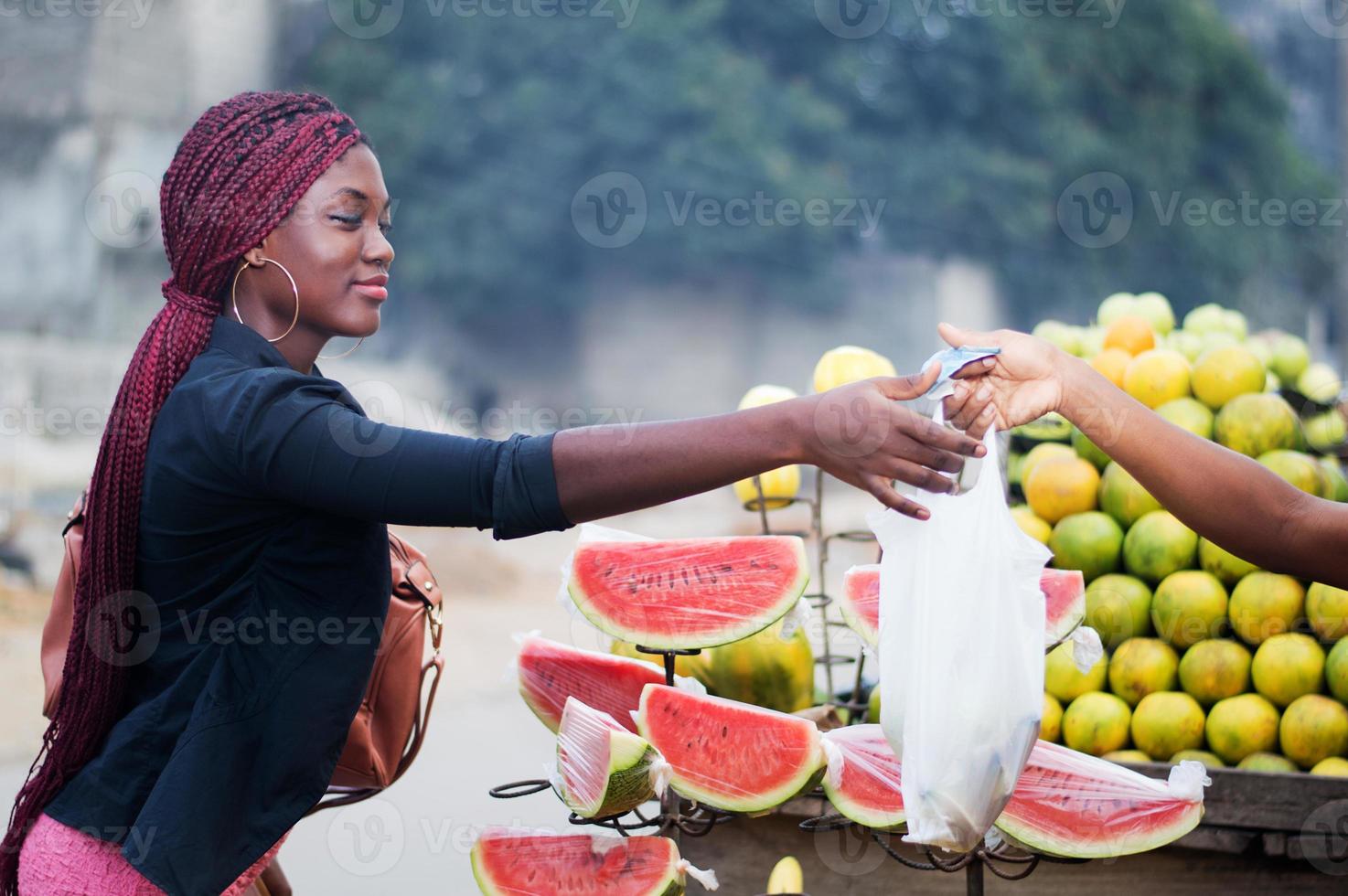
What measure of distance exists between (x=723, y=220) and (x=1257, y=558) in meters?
15.0

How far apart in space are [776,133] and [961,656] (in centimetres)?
1582

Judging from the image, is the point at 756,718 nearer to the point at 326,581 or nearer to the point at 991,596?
the point at 991,596

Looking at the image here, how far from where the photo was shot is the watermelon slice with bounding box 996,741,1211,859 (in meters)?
2.01

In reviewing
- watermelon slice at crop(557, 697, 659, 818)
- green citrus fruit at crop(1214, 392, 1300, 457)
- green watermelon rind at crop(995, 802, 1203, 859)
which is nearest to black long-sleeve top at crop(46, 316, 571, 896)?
watermelon slice at crop(557, 697, 659, 818)

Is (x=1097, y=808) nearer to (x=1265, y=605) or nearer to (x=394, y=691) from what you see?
(x=1265, y=605)

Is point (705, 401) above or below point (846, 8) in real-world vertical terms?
below

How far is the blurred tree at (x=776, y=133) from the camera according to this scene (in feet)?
53.6

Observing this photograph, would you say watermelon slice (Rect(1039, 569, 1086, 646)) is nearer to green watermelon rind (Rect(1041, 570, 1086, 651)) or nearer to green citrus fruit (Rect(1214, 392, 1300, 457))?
green watermelon rind (Rect(1041, 570, 1086, 651))

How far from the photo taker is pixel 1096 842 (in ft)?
6.68

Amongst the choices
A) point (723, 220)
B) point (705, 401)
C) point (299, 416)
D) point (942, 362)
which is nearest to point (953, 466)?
point (942, 362)

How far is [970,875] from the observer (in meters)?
2.03

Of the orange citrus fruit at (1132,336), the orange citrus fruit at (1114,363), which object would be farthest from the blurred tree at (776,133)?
the orange citrus fruit at (1114,363)

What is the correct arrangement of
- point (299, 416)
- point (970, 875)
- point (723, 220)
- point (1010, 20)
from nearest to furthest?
1. point (299, 416)
2. point (970, 875)
3. point (723, 220)
4. point (1010, 20)

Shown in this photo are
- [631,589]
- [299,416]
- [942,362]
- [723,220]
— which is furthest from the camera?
[723,220]
